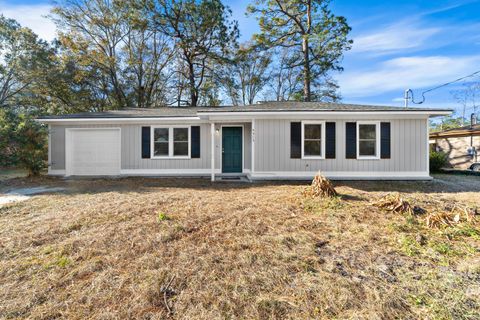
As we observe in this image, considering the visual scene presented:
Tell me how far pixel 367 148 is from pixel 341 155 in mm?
1006

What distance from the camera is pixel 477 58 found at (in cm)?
1411

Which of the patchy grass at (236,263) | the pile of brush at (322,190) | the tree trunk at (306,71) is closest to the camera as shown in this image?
the patchy grass at (236,263)

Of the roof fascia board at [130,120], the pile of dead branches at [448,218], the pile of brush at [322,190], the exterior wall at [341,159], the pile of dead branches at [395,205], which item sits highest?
the roof fascia board at [130,120]

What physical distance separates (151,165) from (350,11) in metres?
16.5

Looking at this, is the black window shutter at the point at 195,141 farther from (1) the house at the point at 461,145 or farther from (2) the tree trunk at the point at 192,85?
(1) the house at the point at 461,145

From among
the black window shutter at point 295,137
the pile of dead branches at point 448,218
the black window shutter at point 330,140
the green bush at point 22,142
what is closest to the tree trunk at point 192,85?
the green bush at point 22,142

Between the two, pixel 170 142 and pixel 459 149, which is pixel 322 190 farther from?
pixel 459 149

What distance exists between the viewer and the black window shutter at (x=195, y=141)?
9.69m

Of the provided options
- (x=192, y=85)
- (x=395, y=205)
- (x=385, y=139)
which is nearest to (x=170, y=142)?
(x=395, y=205)

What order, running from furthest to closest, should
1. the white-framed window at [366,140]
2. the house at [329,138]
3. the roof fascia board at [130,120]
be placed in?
the roof fascia board at [130,120], the white-framed window at [366,140], the house at [329,138]

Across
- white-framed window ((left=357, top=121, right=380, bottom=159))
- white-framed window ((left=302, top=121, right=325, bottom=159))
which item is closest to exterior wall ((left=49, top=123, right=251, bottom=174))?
white-framed window ((left=302, top=121, right=325, bottom=159))

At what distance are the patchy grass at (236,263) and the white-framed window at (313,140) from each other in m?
3.76

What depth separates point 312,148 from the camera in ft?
28.1

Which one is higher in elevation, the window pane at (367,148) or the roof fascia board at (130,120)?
the roof fascia board at (130,120)
